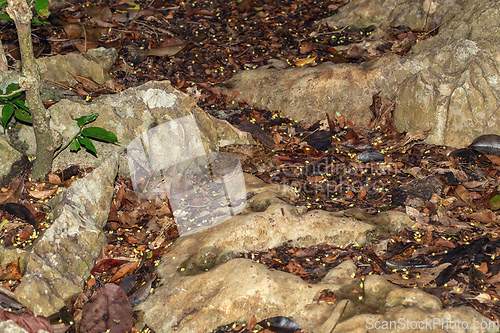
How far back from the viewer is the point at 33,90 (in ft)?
10.3

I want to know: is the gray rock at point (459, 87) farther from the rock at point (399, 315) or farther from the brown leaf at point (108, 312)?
the brown leaf at point (108, 312)

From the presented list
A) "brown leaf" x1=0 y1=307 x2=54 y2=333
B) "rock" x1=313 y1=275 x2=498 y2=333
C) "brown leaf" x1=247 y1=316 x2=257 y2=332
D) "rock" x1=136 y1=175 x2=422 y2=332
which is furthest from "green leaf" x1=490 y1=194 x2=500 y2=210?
"brown leaf" x1=0 y1=307 x2=54 y2=333

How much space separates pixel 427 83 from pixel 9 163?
3922mm

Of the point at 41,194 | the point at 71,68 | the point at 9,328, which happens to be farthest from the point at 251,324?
the point at 71,68

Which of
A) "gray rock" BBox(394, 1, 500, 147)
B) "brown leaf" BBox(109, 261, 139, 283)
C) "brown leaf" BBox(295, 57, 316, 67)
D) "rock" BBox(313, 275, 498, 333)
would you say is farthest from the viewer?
"brown leaf" BBox(295, 57, 316, 67)

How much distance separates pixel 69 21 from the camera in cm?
549

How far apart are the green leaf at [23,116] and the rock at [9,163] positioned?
27cm

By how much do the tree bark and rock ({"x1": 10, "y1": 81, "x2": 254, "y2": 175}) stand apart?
206 millimetres

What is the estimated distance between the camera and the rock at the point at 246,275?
8.61 ft

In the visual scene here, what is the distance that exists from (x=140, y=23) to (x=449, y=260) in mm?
4739

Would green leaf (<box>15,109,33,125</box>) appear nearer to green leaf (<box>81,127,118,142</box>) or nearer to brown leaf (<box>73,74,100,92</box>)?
green leaf (<box>81,127,118,142</box>)

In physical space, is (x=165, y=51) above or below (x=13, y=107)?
above

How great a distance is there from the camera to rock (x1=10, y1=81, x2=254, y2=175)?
3.72 metres

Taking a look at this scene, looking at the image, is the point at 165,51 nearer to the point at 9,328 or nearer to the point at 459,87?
the point at 459,87
